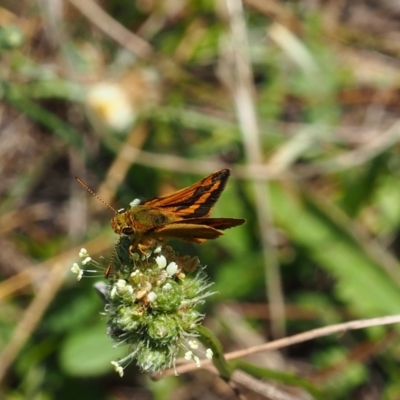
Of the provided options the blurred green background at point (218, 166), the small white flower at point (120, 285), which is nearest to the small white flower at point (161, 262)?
the small white flower at point (120, 285)

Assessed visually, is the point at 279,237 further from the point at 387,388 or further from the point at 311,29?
the point at 311,29

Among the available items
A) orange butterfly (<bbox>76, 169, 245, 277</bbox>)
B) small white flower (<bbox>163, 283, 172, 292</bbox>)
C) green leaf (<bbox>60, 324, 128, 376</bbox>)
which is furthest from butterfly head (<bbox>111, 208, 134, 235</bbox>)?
green leaf (<bbox>60, 324, 128, 376</bbox>)

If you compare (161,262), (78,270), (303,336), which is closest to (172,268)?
(161,262)

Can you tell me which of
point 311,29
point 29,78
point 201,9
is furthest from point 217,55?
point 29,78

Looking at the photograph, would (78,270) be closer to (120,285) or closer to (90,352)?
(120,285)

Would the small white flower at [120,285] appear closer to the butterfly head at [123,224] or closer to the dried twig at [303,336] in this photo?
the butterfly head at [123,224]

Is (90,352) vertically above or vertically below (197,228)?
above

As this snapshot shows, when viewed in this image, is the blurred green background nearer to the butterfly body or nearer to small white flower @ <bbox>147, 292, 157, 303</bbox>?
the butterfly body
